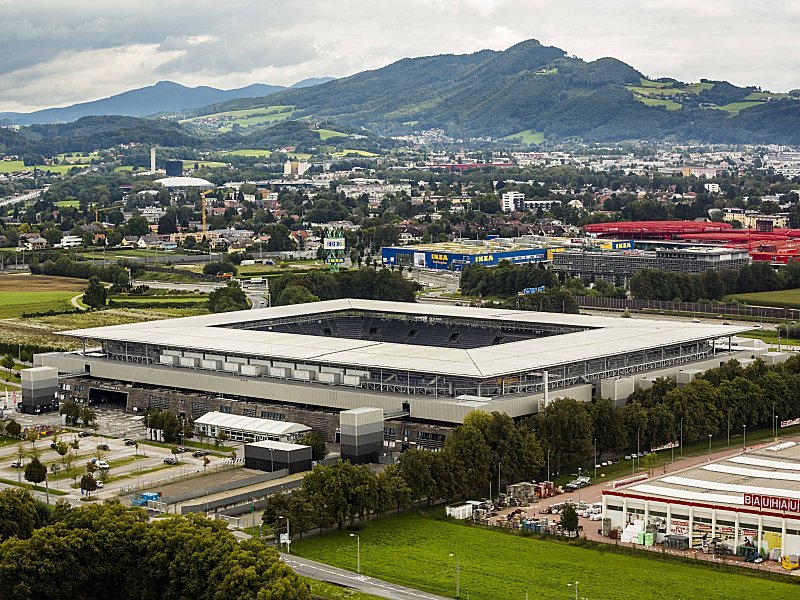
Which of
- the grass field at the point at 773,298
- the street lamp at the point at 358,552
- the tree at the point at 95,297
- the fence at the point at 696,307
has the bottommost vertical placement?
the street lamp at the point at 358,552

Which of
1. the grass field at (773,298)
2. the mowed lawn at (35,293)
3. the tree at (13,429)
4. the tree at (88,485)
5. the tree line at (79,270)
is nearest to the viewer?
the tree at (88,485)

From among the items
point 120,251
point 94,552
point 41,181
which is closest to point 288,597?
point 94,552

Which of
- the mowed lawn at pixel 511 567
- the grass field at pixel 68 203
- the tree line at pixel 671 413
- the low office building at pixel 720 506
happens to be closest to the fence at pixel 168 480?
the mowed lawn at pixel 511 567

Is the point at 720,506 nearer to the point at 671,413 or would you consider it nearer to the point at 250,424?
the point at 671,413

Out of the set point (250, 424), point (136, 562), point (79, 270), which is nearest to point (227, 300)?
point (79, 270)

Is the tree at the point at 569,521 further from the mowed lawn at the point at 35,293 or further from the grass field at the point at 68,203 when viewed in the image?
the grass field at the point at 68,203

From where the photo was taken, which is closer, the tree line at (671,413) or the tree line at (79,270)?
the tree line at (671,413)

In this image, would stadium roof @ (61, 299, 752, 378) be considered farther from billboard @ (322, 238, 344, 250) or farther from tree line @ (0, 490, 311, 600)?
billboard @ (322, 238, 344, 250)
